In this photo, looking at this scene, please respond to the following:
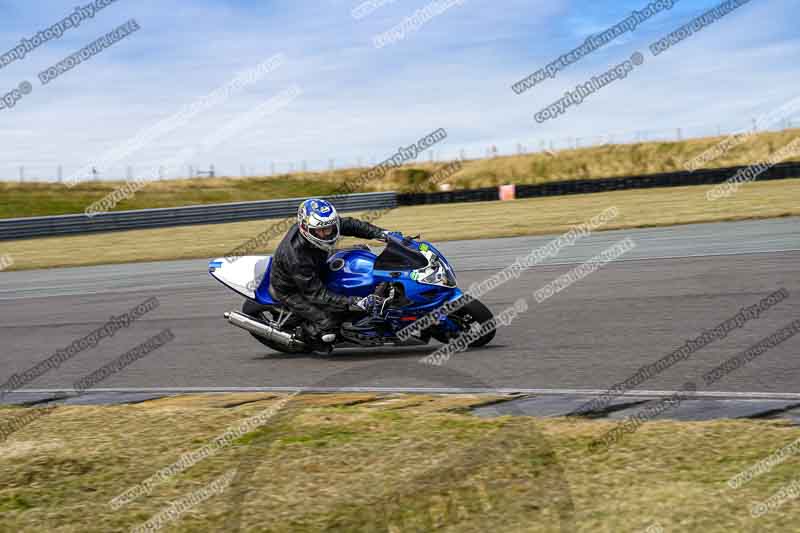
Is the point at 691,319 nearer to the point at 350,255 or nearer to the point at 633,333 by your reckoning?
the point at 633,333

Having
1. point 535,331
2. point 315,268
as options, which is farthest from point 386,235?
point 535,331

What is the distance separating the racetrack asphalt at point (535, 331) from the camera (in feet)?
24.5

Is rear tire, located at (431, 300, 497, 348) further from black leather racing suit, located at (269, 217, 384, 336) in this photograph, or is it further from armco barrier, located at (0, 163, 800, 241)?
armco barrier, located at (0, 163, 800, 241)

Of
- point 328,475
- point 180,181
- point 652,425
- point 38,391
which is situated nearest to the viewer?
point 328,475

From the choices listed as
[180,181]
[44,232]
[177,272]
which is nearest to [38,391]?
[177,272]

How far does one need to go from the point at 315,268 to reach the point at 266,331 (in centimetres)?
88

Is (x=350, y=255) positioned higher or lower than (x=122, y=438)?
higher

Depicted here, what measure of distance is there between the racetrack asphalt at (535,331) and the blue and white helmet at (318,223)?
3.77 ft

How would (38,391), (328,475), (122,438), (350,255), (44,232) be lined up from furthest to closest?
(44,232) → (350,255) → (38,391) → (122,438) → (328,475)

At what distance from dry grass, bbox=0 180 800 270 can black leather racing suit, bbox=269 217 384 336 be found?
13.5 metres

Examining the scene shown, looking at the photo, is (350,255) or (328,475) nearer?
(328,475)

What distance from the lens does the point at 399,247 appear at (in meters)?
8.51

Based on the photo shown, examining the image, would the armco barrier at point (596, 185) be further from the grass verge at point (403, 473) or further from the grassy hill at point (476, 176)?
the grass verge at point (403, 473)

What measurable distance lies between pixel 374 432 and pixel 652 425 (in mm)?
1631
